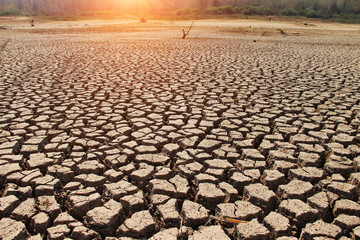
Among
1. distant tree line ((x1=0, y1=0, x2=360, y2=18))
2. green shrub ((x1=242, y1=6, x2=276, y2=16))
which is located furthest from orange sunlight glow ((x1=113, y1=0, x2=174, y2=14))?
green shrub ((x1=242, y1=6, x2=276, y2=16))

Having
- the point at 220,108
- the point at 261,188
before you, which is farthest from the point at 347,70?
the point at 261,188

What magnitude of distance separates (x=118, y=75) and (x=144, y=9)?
58074 mm

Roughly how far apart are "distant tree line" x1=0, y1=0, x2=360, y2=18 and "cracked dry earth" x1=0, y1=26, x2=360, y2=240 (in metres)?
40.9

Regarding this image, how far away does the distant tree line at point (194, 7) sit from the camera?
43781 millimetres

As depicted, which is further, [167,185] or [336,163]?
[336,163]

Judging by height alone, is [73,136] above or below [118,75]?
below

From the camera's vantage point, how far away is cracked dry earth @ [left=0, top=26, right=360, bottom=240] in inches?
68.3

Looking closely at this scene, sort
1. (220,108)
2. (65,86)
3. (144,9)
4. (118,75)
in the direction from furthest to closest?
(144,9) < (118,75) < (65,86) < (220,108)

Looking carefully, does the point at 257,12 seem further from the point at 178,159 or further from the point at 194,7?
the point at 178,159

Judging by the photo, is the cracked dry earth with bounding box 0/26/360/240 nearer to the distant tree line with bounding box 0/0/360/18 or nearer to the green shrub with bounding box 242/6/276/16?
the green shrub with bounding box 242/6/276/16

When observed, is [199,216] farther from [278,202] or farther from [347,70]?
[347,70]

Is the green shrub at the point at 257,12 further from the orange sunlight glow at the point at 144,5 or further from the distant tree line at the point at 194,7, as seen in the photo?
the orange sunlight glow at the point at 144,5

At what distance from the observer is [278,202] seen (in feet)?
6.45

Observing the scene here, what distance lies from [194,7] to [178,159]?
59.4 metres
